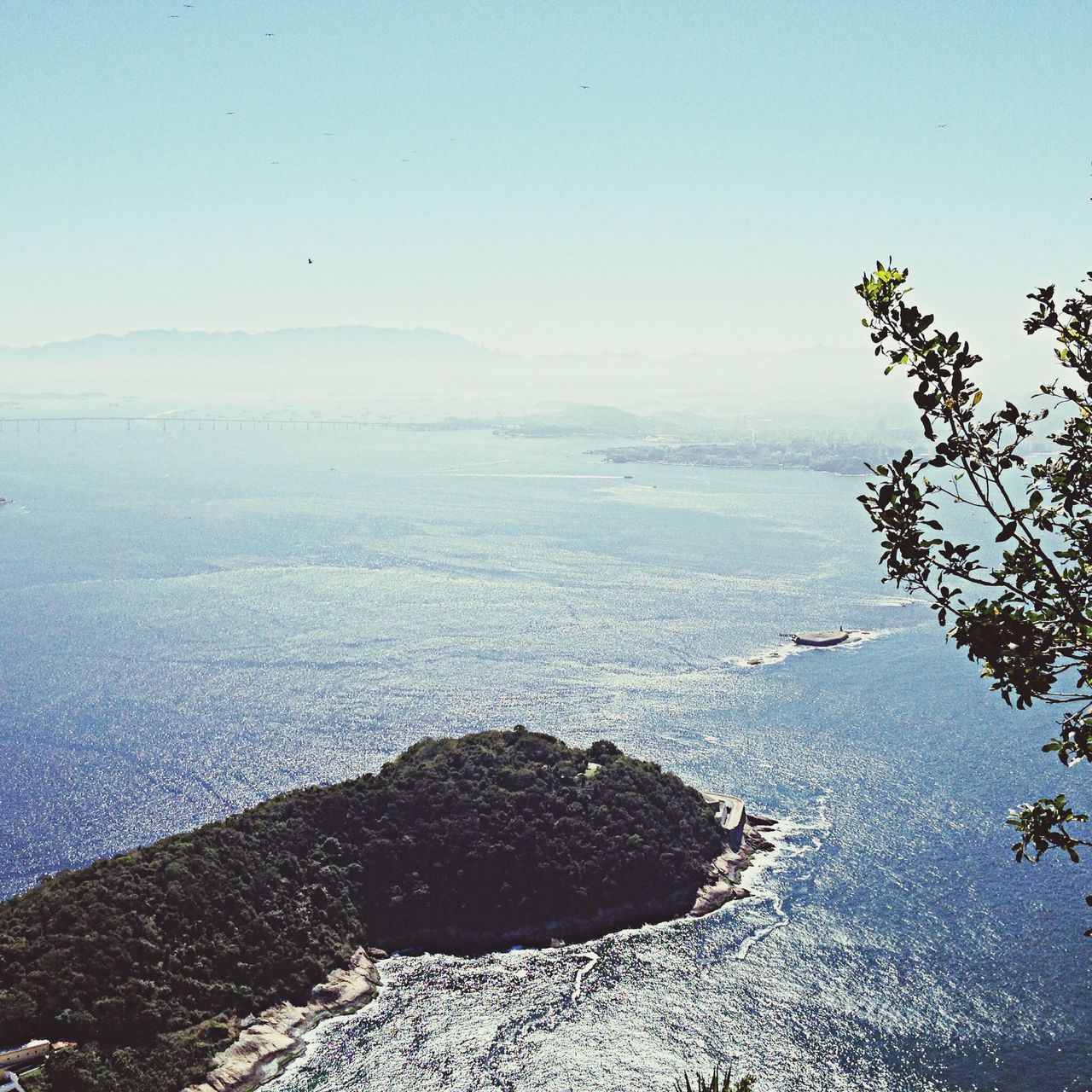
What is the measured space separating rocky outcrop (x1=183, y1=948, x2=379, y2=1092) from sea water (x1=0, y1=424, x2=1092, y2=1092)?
0.49m

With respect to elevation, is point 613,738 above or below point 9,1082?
above

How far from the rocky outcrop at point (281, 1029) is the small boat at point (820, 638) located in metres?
33.7

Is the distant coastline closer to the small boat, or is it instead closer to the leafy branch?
the small boat

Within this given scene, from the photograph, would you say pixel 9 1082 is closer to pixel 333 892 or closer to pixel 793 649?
pixel 333 892

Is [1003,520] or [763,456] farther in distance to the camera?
[763,456]

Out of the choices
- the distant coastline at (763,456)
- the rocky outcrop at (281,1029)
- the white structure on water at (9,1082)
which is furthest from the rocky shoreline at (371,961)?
the distant coastline at (763,456)

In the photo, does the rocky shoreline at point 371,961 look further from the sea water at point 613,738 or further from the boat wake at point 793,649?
the boat wake at point 793,649

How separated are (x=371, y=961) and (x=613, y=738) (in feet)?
53.2

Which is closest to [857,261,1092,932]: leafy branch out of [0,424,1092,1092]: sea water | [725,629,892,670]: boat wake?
[0,424,1092,1092]: sea water

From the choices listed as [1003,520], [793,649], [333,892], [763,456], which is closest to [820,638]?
[793,649]

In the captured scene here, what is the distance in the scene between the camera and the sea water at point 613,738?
2189cm

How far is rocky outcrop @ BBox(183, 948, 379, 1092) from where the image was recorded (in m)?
20.5

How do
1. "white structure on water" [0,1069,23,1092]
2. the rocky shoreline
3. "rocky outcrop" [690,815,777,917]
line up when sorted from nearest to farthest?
1. "white structure on water" [0,1069,23,1092]
2. the rocky shoreline
3. "rocky outcrop" [690,815,777,917]

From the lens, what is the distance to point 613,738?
39.5m
